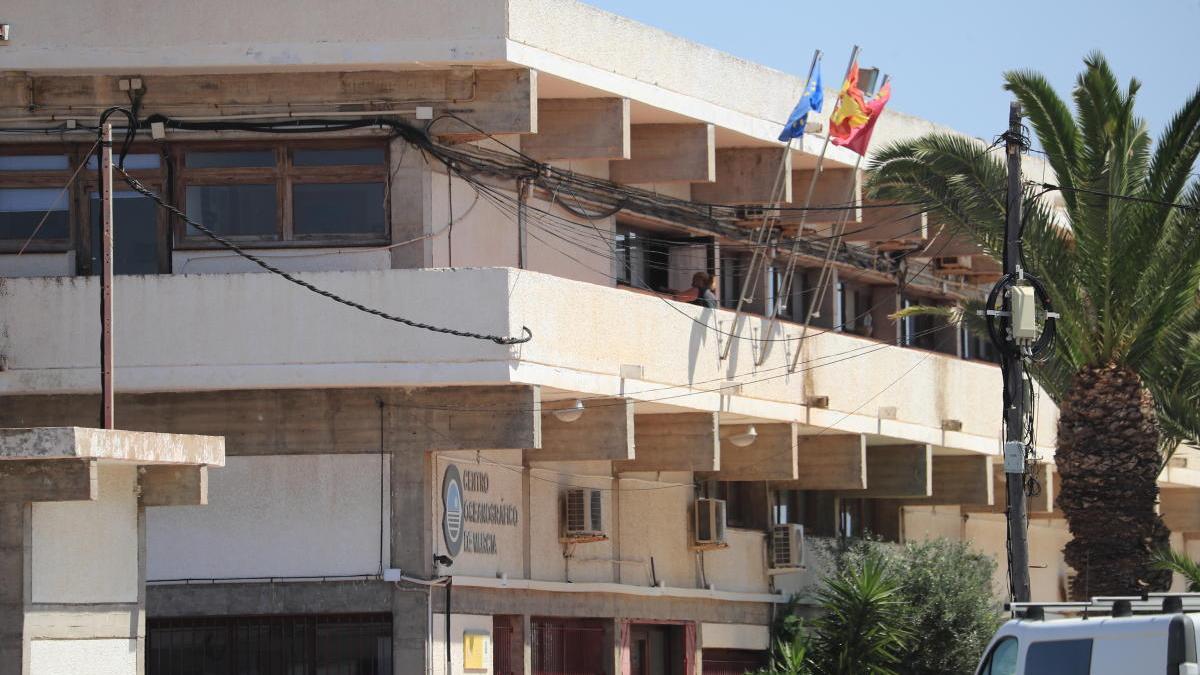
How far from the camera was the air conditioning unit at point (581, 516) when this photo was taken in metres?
25.2

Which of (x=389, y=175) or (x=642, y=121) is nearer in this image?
(x=389, y=175)

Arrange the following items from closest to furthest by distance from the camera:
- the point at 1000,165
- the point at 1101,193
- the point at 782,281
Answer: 1. the point at 1101,193
2. the point at 1000,165
3. the point at 782,281

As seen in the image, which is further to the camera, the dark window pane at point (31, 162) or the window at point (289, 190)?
the dark window pane at point (31, 162)

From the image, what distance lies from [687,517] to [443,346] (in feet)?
20.8

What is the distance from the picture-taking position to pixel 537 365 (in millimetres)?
23000

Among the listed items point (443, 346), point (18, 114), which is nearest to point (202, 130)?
point (18, 114)

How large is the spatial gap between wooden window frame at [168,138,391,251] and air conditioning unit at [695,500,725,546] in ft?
21.2

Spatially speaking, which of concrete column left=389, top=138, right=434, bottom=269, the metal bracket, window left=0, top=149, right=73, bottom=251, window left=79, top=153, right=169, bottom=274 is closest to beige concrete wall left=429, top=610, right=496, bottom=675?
concrete column left=389, top=138, right=434, bottom=269

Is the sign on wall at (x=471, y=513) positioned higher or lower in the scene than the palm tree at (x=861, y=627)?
higher

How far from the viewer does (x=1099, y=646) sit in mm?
15148

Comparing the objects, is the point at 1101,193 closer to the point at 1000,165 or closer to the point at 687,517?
the point at 1000,165

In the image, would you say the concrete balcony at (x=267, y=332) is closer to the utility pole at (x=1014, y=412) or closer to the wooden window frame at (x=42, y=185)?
the wooden window frame at (x=42, y=185)

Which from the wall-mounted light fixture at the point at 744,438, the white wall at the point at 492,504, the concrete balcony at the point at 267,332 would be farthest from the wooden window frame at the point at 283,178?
the wall-mounted light fixture at the point at 744,438

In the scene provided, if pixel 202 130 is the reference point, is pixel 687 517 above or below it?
below
